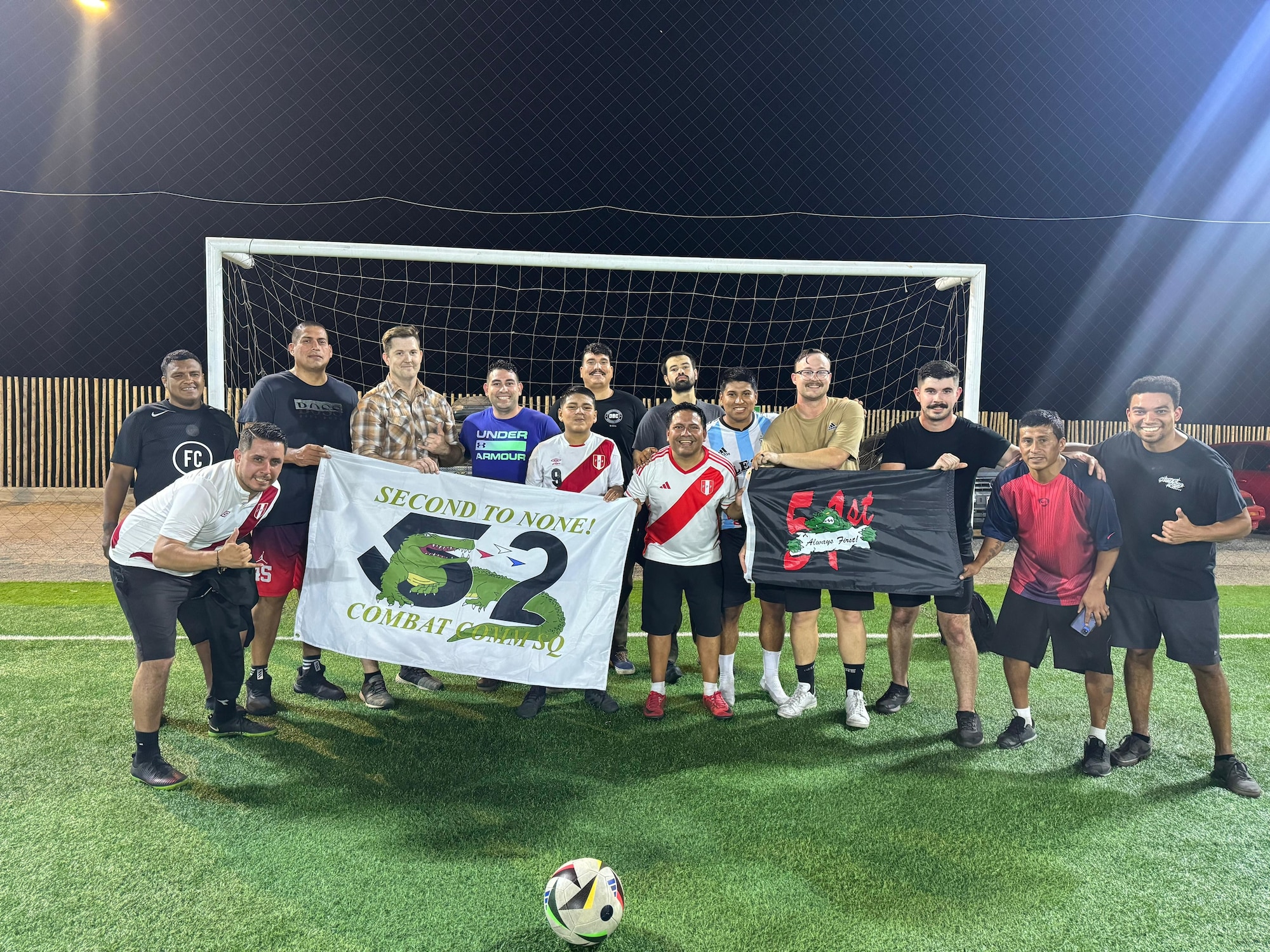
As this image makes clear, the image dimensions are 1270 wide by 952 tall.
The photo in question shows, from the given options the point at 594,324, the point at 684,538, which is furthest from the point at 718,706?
the point at 594,324

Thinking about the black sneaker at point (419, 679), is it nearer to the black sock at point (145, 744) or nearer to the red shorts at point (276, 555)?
the red shorts at point (276, 555)

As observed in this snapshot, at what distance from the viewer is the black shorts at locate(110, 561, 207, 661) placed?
3.15 metres

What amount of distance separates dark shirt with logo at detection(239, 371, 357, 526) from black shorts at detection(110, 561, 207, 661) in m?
0.81

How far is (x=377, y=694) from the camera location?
4.05m

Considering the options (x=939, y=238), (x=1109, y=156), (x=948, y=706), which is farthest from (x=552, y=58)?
(x=948, y=706)

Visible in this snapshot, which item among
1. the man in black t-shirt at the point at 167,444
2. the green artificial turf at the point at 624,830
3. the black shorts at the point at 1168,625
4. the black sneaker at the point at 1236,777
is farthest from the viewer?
the man in black t-shirt at the point at 167,444

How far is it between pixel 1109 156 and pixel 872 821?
13256 mm

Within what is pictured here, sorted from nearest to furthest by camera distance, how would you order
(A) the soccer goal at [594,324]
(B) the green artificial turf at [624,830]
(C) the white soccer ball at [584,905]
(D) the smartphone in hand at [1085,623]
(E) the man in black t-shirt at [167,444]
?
(C) the white soccer ball at [584,905] < (B) the green artificial turf at [624,830] < (D) the smartphone in hand at [1085,623] < (E) the man in black t-shirt at [167,444] < (A) the soccer goal at [594,324]

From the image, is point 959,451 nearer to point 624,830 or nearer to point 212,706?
point 624,830

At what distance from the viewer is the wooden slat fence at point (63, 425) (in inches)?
455

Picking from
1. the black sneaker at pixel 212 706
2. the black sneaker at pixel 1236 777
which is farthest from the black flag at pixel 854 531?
the black sneaker at pixel 212 706

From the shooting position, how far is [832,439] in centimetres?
401

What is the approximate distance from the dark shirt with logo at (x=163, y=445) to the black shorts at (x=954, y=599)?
3.74 m

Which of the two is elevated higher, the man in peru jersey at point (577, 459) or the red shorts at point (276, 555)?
the man in peru jersey at point (577, 459)
